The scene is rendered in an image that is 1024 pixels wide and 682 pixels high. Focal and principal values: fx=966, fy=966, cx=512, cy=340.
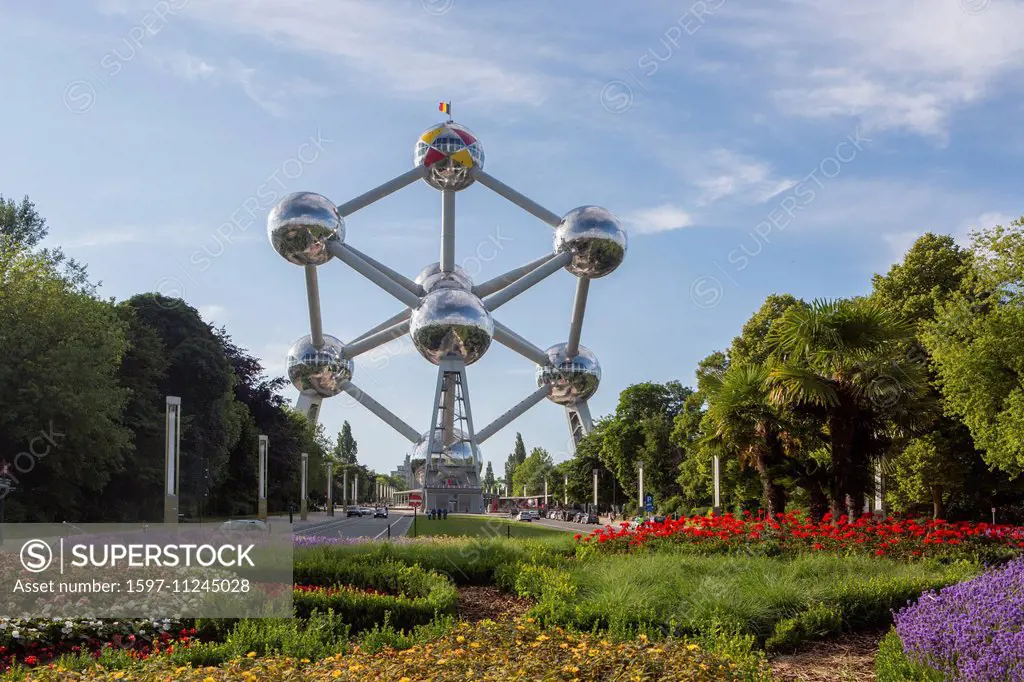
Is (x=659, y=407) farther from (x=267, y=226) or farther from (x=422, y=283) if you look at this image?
(x=267, y=226)

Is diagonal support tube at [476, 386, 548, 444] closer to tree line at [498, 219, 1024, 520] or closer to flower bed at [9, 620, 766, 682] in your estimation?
tree line at [498, 219, 1024, 520]

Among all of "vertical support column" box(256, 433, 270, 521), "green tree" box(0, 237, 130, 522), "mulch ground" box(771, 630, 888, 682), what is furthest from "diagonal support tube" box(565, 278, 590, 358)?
"mulch ground" box(771, 630, 888, 682)

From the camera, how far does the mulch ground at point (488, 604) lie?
12.6m

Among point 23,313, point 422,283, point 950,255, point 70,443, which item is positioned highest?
point 422,283

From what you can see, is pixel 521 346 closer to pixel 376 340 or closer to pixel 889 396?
pixel 376 340

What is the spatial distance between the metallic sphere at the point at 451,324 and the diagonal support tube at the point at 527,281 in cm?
405

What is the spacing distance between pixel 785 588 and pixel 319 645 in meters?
5.29

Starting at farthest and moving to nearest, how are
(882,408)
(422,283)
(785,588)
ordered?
(422,283) < (882,408) < (785,588)

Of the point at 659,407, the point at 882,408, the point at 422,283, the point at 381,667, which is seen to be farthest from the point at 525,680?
the point at 659,407

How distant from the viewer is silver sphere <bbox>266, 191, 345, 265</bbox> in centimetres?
6116

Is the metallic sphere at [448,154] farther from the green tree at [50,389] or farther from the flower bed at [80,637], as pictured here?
the flower bed at [80,637]

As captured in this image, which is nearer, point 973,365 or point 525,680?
point 525,680

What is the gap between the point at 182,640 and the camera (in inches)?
402

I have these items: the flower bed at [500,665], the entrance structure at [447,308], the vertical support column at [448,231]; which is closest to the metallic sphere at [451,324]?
the entrance structure at [447,308]
